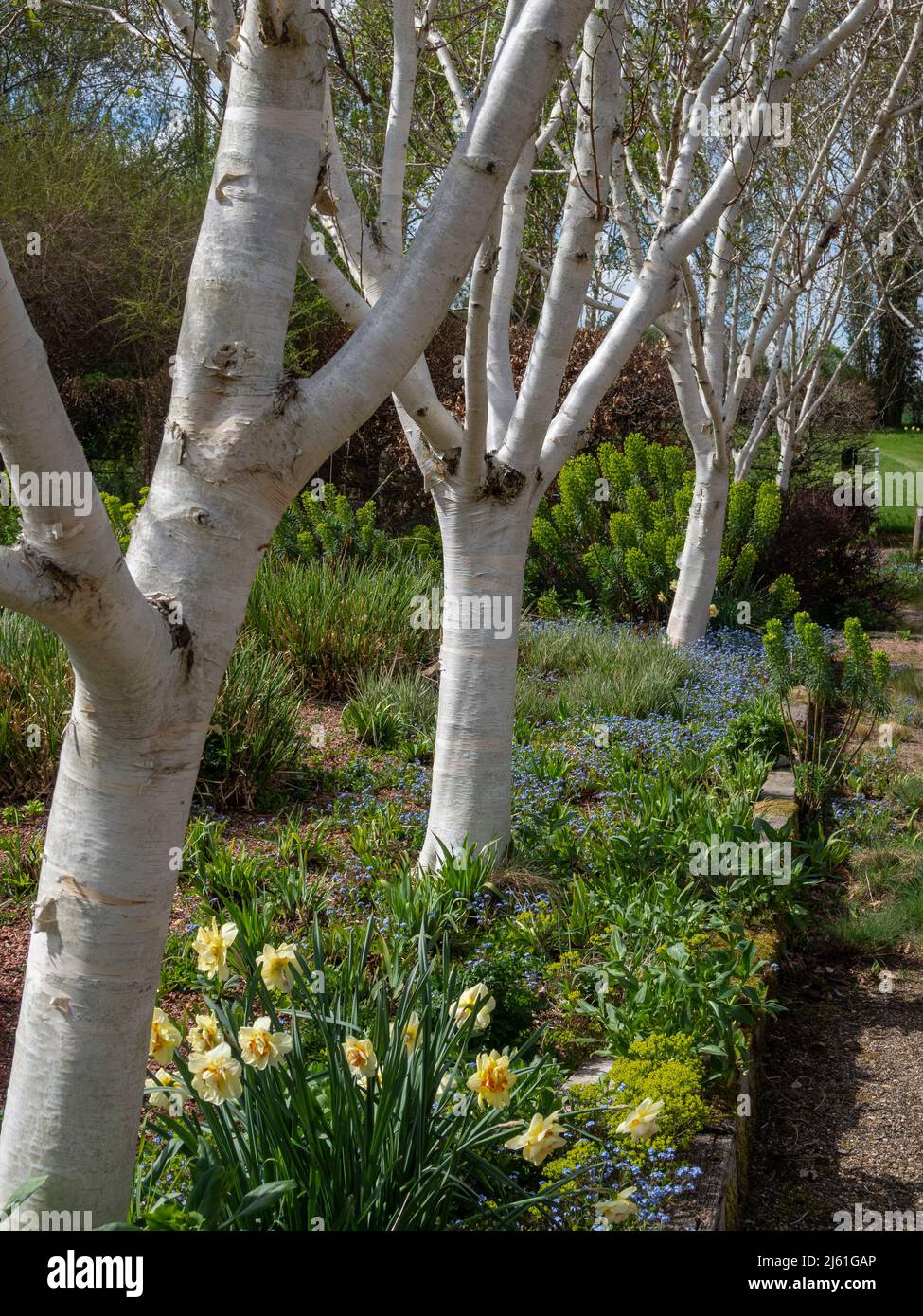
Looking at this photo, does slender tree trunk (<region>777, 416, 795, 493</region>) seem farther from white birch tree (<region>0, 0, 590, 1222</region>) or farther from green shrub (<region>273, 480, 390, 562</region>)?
white birch tree (<region>0, 0, 590, 1222</region>)

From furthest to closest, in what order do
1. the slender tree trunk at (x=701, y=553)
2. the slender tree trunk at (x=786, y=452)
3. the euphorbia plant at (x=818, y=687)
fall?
the slender tree trunk at (x=786, y=452), the slender tree trunk at (x=701, y=553), the euphorbia plant at (x=818, y=687)

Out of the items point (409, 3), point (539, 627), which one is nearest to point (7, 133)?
point (539, 627)

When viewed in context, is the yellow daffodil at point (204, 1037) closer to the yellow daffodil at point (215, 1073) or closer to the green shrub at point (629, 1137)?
the yellow daffodil at point (215, 1073)

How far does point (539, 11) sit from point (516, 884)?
2.89 meters

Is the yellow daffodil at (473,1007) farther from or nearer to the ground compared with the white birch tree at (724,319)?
nearer to the ground

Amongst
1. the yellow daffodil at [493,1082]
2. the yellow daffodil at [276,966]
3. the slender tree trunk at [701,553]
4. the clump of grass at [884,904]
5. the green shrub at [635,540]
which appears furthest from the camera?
the green shrub at [635,540]

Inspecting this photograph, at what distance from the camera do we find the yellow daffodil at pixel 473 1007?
2.53 meters

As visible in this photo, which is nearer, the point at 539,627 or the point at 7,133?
the point at 539,627

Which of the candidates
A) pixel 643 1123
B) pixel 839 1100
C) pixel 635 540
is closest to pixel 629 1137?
pixel 643 1123

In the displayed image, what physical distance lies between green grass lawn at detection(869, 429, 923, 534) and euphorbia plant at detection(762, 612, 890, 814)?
36.5 feet

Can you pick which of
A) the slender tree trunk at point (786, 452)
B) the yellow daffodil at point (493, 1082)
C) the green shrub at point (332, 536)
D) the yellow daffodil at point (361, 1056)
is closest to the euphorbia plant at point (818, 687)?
the yellow daffodil at point (493, 1082)

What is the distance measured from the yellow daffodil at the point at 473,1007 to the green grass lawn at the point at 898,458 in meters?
15.0

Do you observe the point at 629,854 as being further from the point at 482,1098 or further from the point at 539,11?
the point at 539,11

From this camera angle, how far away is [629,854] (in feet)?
14.6
